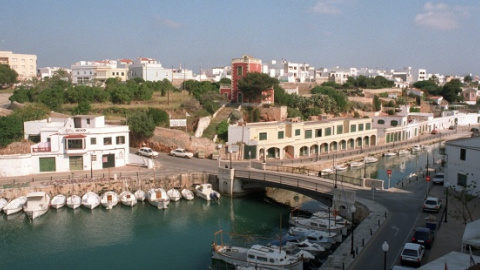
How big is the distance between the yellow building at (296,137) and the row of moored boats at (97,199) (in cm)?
1115

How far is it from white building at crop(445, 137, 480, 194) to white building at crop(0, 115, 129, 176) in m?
30.8

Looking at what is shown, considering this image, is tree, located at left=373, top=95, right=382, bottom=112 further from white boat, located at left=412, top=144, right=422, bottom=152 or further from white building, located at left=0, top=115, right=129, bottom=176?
white building, located at left=0, top=115, right=129, bottom=176

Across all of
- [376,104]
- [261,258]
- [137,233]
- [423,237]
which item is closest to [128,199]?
[137,233]

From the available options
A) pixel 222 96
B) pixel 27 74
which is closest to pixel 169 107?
pixel 222 96

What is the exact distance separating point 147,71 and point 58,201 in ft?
209

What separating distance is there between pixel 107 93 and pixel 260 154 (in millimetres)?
27470

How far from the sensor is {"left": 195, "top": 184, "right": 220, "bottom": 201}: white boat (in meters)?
39.0

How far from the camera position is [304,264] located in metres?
24.8

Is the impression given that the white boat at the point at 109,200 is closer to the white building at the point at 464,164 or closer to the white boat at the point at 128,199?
the white boat at the point at 128,199

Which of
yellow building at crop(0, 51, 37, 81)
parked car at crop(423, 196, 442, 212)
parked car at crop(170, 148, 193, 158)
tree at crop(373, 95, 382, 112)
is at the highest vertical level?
yellow building at crop(0, 51, 37, 81)

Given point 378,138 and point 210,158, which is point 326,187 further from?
point 378,138

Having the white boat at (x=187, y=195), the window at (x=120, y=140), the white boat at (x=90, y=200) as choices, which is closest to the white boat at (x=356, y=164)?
the white boat at (x=187, y=195)

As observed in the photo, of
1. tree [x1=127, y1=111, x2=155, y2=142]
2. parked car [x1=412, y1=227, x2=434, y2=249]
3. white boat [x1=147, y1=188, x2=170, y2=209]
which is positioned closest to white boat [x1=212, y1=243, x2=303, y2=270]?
parked car [x1=412, y1=227, x2=434, y2=249]

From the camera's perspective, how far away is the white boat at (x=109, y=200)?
36281 mm
